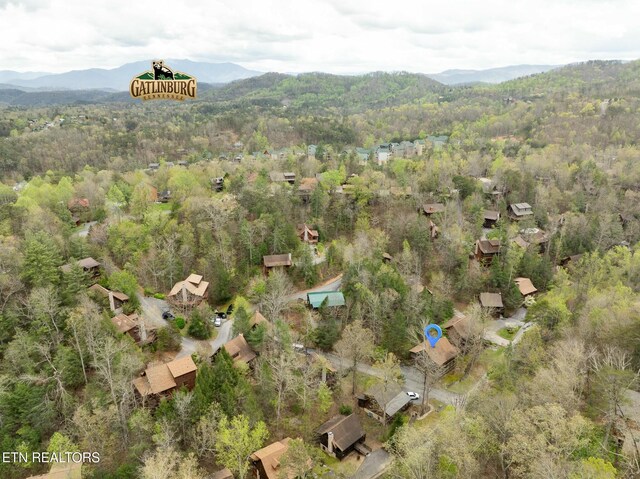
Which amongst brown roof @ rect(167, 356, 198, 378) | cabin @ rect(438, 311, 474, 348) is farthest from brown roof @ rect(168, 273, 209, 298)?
cabin @ rect(438, 311, 474, 348)

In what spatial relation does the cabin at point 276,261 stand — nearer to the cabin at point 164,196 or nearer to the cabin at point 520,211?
→ the cabin at point 164,196

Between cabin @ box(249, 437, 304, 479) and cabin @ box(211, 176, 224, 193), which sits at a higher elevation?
cabin @ box(211, 176, 224, 193)

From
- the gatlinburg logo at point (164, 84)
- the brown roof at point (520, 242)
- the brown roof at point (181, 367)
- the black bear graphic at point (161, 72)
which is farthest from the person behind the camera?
the brown roof at point (520, 242)

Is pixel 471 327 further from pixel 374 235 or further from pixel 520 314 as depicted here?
pixel 374 235

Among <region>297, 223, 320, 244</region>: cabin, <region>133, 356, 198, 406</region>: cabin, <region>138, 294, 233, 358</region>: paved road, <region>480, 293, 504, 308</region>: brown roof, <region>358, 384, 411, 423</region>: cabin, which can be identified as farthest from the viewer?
<region>297, 223, 320, 244</region>: cabin

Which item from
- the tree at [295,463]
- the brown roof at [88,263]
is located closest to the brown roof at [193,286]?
the brown roof at [88,263]

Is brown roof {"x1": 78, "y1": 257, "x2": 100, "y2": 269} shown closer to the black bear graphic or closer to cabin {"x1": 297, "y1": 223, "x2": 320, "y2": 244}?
the black bear graphic

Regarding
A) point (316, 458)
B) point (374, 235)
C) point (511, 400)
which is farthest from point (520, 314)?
point (316, 458)
